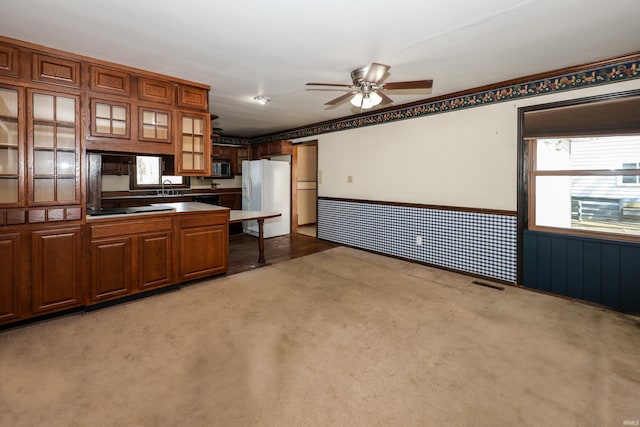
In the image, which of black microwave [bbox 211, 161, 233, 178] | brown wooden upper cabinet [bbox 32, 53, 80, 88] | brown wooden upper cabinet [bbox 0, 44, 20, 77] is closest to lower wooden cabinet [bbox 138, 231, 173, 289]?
brown wooden upper cabinet [bbox 32, 53, 80, 88]

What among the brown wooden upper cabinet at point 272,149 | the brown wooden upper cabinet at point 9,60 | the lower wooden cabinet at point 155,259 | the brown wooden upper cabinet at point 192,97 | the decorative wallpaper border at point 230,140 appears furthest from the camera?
the decorative wallpaper border at point 230,140

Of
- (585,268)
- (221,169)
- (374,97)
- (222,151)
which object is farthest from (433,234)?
(222,151)

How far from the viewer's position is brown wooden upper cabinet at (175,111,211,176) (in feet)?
11.6

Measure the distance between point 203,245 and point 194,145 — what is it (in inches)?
48.9

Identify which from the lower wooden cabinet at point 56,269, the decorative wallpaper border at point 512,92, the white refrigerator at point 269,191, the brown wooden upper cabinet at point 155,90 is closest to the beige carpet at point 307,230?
the white refrigerator at point 269,191

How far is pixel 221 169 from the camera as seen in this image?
7.37 metres

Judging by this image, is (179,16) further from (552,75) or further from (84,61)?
(552,75)

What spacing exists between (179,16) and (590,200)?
167 inches

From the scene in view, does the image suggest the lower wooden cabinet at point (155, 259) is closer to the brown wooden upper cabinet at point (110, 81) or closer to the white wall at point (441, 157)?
the brown wooden upper cabinet at point (110, 81)

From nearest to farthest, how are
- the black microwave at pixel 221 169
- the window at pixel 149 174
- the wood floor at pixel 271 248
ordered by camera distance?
the wood floor at pixel 271 248, the window at pixel 149 174, the black microwave at pixel 221 169

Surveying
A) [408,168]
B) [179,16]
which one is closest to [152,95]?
[179,16]

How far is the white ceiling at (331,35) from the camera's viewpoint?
2.11m

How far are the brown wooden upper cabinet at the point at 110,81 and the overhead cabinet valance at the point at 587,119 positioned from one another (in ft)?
14.5

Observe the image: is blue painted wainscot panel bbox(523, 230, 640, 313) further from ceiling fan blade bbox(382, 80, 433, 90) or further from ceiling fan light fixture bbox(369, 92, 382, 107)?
ceiling fan light fixture bbox(369, 92, 382, 107)
